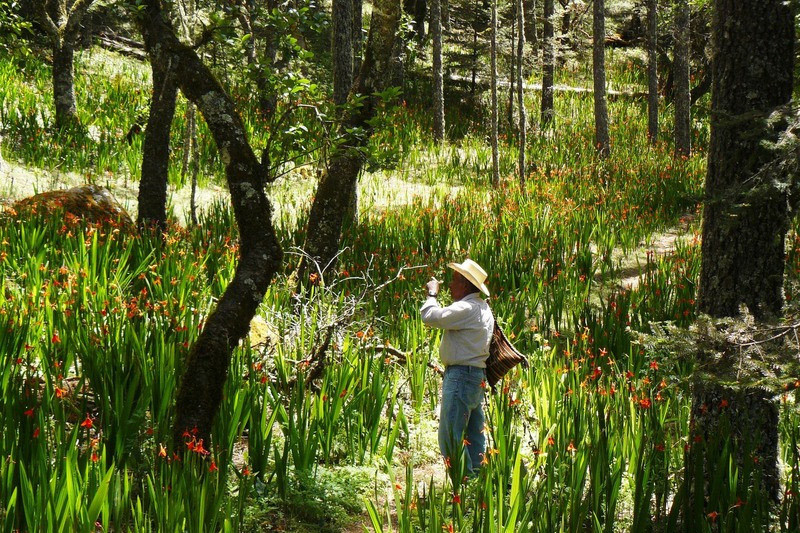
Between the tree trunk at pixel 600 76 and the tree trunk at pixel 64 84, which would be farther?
the tree trunk at pixel 600 76

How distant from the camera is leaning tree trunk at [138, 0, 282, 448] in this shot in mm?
3418

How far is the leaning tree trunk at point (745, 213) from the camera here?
140 inches

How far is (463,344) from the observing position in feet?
13.8

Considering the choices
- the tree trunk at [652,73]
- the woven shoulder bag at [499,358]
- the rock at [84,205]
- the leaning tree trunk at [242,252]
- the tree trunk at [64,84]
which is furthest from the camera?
the tree trunk at [652,73]

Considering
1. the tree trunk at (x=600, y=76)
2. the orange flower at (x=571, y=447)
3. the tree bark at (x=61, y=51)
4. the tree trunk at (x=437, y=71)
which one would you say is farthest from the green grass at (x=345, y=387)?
the tree trunk at (x=437, y=71)

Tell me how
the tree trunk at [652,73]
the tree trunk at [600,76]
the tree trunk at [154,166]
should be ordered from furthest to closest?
the tree trunk at [652,73] < the tree trunk at [600,76] < the tree trunk at [154,166]

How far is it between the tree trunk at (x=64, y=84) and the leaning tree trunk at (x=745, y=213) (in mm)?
9793

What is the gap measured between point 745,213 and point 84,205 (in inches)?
256

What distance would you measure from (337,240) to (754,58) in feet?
15.0

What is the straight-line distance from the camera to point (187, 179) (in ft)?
35.2

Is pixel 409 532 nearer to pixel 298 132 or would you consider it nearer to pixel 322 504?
pixel 322 504

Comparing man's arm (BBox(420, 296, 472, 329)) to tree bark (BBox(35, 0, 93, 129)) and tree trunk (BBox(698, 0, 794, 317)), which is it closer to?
tree trunk (BBox(698, 0, 794, 317))

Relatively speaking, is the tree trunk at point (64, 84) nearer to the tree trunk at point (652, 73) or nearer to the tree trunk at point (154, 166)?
the tree trunk at point (154, 166)

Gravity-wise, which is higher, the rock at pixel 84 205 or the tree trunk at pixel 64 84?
the tree trunk at pixel 64 84
